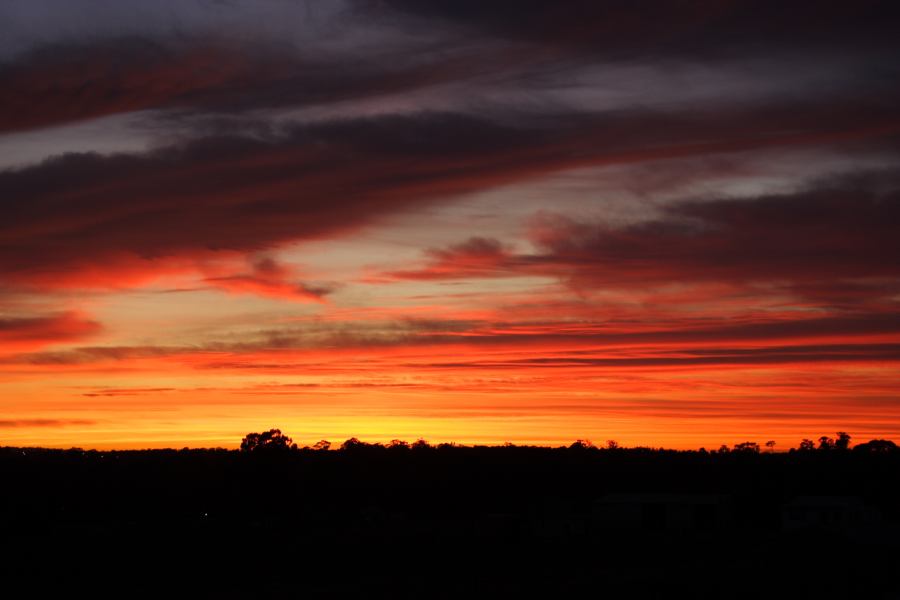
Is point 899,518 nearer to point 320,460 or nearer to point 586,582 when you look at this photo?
point 586,582

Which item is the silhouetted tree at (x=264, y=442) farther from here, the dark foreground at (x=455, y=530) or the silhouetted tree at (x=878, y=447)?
the silhouetted tree at (x=878, y=447)

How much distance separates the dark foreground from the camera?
1895 inches

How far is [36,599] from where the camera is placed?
44344mm

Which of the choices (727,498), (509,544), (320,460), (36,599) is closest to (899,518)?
(727,498)

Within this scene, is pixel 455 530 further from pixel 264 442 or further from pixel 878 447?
pixel 878 447

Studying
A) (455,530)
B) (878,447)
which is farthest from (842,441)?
(455,530)

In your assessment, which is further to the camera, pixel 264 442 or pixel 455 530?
pixel 264 442

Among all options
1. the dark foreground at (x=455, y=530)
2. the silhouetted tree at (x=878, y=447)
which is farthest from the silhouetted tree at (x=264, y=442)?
the silhouetted tree at (x=878, y=447)

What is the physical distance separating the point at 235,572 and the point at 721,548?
24944 millimetres

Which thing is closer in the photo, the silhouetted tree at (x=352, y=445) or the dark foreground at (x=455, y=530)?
the dark foreground at (x=455, y=530)

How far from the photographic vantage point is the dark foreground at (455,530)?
158ft

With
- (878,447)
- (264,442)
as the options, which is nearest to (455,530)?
(264,442)

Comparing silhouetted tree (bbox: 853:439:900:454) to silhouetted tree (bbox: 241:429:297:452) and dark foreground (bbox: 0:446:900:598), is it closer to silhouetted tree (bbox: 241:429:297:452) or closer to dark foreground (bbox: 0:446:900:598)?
dark foreground (bbox: 0:446:900:598)

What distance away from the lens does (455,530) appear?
218 feet
